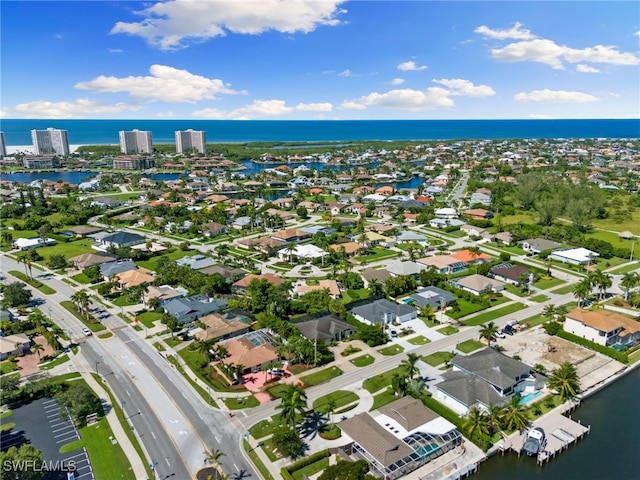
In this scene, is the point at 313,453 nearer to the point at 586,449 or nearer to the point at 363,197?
the point at 586,449

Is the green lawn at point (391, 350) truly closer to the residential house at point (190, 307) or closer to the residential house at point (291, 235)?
the residential house at point (190, 307)

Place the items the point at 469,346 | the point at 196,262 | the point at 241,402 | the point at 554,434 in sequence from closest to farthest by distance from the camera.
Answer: the point at 554,434 < the point at 241,402 < the point at 469,346 < the point at 196,262

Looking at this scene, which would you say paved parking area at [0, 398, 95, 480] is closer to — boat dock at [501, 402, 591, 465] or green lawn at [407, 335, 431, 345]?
boat dock at [501, 402, 591, 465]

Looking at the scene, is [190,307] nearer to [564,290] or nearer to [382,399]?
[382,399]

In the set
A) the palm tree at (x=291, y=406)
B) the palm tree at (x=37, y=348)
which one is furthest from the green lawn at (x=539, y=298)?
the palm tree at (x=37, y=348)

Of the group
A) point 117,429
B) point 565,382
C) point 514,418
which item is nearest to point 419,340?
point 565,382

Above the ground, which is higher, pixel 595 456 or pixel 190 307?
pixel 190 307

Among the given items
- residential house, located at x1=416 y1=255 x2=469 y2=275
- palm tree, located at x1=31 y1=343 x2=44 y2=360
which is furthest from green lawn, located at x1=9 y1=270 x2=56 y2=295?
residential house, located at x1=416 y1=255 x2=469 y2=275
